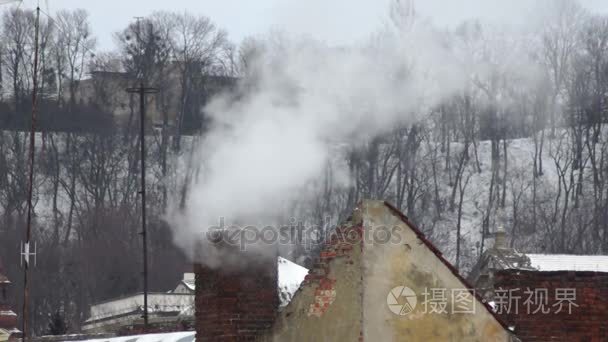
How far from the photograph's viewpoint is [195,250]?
23844 millimetres

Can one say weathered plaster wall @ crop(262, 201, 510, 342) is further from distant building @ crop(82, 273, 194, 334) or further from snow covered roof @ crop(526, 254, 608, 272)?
distant building @ crop(82, 273, 194, 334)

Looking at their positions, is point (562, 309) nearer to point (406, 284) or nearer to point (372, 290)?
point (406, 284)

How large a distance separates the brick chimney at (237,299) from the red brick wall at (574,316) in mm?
3054

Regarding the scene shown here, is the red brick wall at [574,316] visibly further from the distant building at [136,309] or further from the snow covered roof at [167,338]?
the distant building at [136,309]

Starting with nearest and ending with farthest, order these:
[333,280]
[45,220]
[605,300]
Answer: [333,280]
[605,300]
[45,220]

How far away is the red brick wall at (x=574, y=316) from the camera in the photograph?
81.8 feet

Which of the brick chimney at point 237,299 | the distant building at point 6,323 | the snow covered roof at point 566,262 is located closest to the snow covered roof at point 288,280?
the brick chimney at point 237,299

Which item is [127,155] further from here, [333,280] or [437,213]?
[333,280]

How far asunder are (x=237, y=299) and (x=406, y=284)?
1884 mm

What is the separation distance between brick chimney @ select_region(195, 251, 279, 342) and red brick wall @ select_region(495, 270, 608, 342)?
305 centimetres

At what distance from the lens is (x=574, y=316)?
81.9 feet

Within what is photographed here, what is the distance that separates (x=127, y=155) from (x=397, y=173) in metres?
21.3

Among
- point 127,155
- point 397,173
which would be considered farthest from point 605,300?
point 127,155

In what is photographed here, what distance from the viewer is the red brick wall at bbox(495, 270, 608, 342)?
81.8 feet
